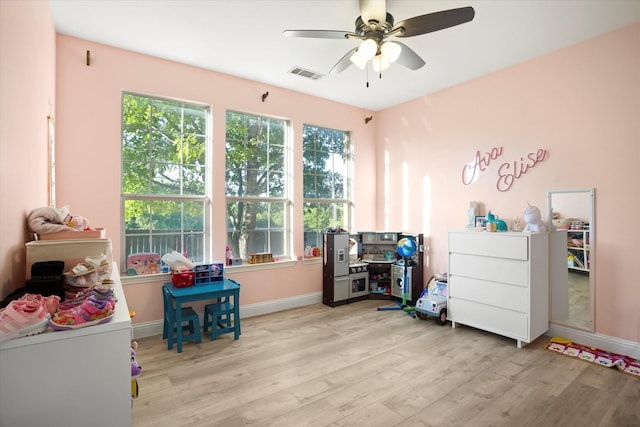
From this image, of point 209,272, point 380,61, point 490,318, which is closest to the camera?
point 380,61

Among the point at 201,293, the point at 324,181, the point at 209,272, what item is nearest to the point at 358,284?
the point at 324,181

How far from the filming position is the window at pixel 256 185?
399cm

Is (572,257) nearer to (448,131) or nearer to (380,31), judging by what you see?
(448,131)

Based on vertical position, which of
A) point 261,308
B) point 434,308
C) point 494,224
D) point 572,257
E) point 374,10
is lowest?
point 261,308

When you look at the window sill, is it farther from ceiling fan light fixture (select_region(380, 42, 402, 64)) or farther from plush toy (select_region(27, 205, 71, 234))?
ceiling fan light fixture (select_region(380, 42, 402, 64))

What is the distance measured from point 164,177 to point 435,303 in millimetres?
3405

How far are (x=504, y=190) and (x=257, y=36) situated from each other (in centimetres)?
317

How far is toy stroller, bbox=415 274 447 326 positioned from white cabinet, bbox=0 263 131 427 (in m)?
3.30

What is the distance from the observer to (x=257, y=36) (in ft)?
9.82

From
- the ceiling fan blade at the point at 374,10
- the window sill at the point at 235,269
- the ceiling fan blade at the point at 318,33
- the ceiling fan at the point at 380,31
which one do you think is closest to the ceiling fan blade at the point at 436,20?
the ceiling fan at the point at 380,31

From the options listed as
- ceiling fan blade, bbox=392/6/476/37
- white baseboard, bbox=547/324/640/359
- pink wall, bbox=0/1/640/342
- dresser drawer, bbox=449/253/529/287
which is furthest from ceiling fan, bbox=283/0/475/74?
white baseboard, bbox=547/324/640/359

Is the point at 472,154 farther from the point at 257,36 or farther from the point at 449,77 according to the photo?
the point at 257,36

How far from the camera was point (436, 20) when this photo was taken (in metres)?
2.09

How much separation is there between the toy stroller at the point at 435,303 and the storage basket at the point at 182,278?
264 cm
